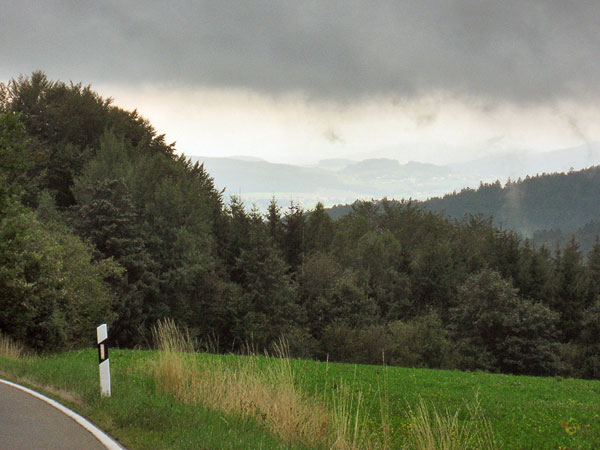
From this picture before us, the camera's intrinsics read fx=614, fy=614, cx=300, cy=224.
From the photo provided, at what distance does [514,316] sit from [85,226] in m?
34.7

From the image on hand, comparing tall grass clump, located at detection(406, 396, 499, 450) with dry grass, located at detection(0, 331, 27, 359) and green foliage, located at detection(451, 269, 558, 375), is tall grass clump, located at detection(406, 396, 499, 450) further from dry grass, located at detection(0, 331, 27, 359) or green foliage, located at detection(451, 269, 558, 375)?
green foliage, located at detection(451, 269, 558, 375)

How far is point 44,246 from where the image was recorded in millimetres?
26031

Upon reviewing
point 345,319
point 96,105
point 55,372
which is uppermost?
point 96,105

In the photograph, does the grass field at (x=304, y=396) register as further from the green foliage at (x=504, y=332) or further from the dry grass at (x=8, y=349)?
the green foliage at (x=504, y=332)

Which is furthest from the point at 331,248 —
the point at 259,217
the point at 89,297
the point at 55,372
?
the point at 55,372

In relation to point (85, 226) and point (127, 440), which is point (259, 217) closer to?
point (85, 226)

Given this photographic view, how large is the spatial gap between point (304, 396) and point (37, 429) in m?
5.56

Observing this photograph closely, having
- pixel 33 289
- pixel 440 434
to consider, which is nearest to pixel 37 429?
pixel 440 434

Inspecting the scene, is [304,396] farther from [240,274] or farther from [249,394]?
[240,274]

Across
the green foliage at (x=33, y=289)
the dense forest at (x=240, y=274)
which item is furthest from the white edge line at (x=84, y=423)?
the dense forest at (x=240, y=274)

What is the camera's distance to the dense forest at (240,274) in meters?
45.8

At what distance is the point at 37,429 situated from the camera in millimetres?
8648

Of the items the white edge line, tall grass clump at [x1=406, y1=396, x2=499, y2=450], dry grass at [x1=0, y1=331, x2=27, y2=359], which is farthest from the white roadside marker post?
dry grass at [x1=0, y1=331, x2=27, y2=359]

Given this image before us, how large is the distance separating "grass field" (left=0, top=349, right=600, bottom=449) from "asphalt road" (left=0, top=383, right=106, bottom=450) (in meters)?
0.45
